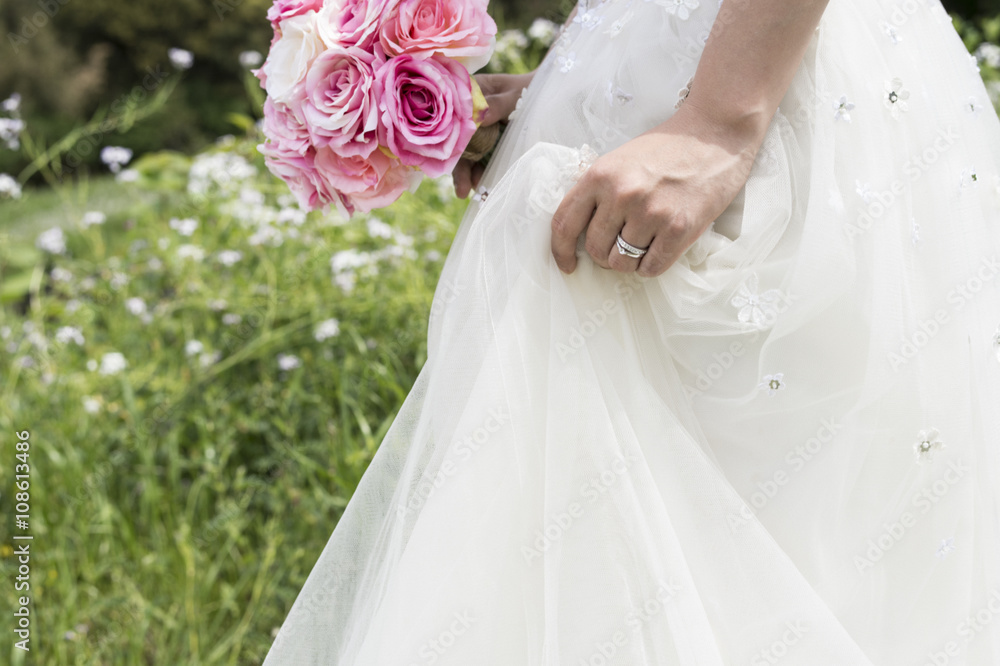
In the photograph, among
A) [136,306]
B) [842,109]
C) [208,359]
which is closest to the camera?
[842,109]

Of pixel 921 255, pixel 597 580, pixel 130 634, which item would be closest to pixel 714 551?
pixel 597 580

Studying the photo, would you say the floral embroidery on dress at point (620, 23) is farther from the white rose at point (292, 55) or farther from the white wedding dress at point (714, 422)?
the white rose at point (292, 55)

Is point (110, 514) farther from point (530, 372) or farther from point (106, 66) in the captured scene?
point (106, 66)

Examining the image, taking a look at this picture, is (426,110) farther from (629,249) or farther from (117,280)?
(117,280)

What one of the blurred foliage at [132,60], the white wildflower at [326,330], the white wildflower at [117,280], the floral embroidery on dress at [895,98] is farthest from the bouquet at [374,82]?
the blurred foliage at [132,60]

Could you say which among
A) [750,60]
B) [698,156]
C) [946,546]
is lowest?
[946,546]

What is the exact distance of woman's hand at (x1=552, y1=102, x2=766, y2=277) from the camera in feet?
3.11

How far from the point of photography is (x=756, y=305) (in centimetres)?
100

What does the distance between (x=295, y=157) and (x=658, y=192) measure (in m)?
0.54

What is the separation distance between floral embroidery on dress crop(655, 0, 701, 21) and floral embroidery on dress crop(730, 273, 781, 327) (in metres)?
0.37

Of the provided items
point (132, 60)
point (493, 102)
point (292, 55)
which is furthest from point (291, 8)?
point (132, 60)

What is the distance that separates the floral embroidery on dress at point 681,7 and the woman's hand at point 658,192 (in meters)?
0.18

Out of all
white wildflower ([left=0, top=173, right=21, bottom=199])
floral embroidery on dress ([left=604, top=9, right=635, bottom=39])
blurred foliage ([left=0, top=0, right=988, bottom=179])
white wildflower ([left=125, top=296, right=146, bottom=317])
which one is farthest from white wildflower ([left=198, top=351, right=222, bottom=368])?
blurred foliage ([left=0, top=0, right=988, bottom=179])

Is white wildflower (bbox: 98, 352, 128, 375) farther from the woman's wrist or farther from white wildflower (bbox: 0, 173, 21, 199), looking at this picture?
the woman's wrist
